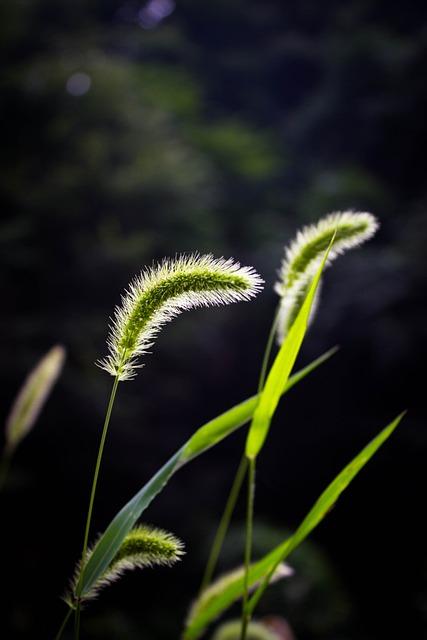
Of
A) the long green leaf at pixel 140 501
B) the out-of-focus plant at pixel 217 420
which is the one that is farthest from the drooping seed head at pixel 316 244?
the long green leaf at pixel 140 501

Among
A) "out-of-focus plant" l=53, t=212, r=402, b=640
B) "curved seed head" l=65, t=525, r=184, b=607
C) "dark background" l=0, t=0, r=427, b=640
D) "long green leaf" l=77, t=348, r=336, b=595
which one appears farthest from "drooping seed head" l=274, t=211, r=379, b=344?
"dark background" l=0, t=0, r=427, b=640

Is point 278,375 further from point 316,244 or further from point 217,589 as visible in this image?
point 217,589

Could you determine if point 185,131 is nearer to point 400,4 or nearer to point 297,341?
point 400,4

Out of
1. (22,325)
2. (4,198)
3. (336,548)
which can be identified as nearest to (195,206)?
(4,198)

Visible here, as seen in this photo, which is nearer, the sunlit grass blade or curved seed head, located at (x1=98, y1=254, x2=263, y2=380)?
curved seed head, located at (x1=98, y1=254, x2=263, y2=380)

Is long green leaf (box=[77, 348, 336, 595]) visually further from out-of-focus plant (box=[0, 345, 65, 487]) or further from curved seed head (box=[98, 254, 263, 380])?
out-of-focus plant (box=[0, 345, 65, 487])

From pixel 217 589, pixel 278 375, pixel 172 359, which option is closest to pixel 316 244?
pixel 278 375
